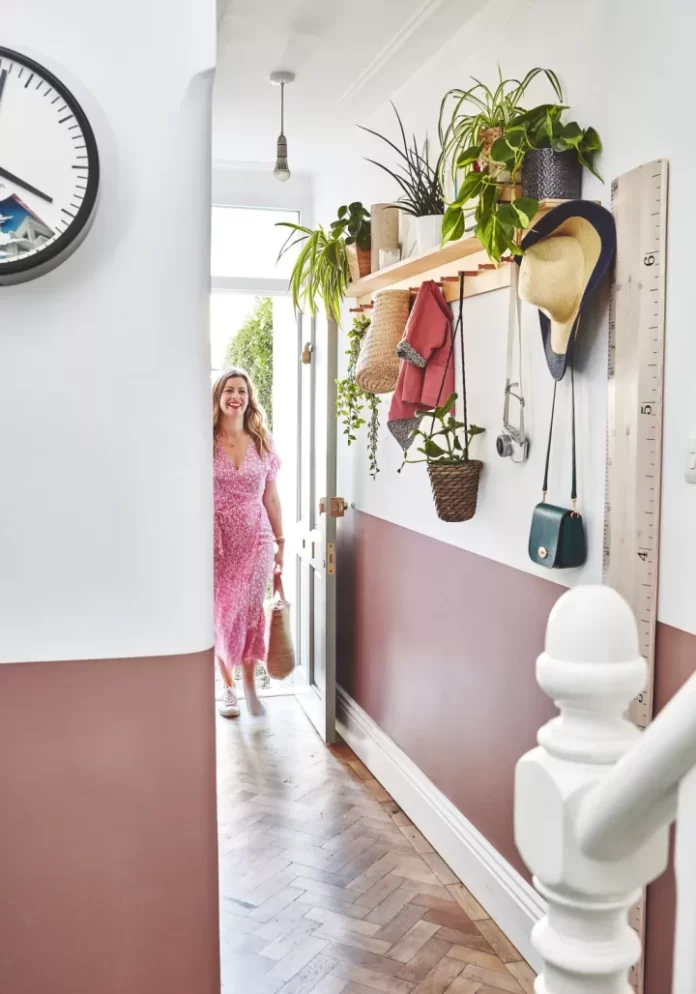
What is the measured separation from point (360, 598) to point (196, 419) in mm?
2538

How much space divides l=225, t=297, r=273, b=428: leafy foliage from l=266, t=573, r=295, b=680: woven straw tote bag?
4.59 ft

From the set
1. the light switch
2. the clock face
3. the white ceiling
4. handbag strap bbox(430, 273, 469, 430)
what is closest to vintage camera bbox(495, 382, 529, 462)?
handbag strap bbox(430, 273, 469, 430)

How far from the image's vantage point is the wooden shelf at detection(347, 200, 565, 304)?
257cm

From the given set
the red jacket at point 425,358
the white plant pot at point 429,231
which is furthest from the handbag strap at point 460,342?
the white plant pot at point 429,231

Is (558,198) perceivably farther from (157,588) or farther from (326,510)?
(326,510)

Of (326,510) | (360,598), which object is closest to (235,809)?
(360,598)

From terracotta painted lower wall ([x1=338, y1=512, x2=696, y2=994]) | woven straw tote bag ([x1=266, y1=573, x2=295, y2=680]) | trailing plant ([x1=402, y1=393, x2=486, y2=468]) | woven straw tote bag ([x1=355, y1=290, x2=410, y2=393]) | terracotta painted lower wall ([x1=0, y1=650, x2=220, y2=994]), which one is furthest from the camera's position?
woven straw tote bag ([x1=266, y1=573, x2=295, y2=680])

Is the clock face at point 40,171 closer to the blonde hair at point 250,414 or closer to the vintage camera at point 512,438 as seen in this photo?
the vintage camera at point 512,438

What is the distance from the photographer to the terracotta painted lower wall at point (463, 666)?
2375 millimetres

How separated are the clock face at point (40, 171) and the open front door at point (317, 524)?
8.32ft

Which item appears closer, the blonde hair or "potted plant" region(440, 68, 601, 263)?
"potted plant" region(440, 68, 601, 263)

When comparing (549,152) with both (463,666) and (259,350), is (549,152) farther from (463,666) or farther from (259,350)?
(259,350)

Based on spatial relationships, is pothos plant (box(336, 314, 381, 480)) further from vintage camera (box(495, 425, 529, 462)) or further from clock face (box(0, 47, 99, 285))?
clock face (box(0, 47, 99, 285))

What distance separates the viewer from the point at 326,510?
13.5ft
